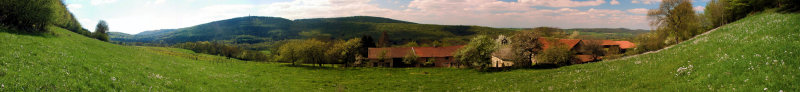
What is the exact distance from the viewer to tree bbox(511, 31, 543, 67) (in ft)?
154

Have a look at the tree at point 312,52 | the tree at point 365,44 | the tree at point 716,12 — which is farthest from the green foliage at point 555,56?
the tree at point 365,44

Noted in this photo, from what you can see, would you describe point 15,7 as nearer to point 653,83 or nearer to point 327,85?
point 327,85

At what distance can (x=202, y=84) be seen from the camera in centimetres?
2189

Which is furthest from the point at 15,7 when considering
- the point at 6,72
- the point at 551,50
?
the point at 551,50

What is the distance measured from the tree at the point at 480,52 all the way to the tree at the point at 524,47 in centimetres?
391

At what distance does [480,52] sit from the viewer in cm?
5219

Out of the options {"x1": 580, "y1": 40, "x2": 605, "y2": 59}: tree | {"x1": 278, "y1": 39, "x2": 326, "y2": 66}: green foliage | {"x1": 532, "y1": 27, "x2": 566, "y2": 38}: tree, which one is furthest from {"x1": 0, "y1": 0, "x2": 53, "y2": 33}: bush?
{"x1": 580, "y1": 40, "x2": 605, "y2": 59}: tree

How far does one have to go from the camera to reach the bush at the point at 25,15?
133 ft

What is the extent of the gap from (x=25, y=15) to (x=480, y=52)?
59.0 metres

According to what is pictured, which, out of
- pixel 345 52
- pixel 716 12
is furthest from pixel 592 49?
pixel 345 52

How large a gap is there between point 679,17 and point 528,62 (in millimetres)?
21736

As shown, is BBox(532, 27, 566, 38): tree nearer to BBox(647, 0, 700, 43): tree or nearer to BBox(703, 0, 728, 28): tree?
BBox(647, 0, 700, 43): tree

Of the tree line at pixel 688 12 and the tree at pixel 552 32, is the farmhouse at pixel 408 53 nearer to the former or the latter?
the tree at pixel 552 32

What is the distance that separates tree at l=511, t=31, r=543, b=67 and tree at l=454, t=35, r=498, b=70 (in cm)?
391
